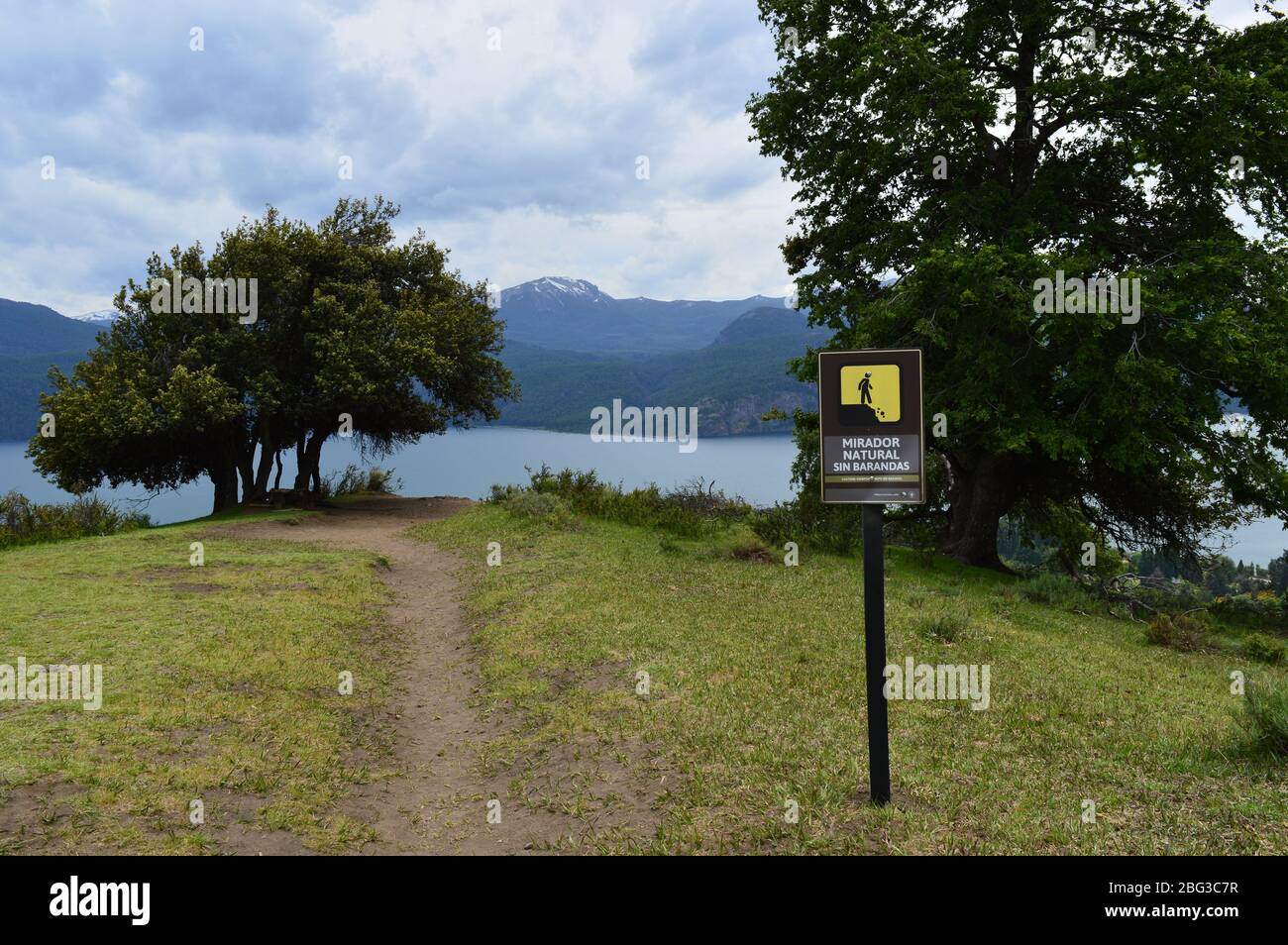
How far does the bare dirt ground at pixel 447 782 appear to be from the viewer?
5863mm

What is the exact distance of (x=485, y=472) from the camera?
46531mm

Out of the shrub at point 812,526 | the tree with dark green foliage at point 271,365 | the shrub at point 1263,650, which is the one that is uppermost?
the tree with dark green foliage at point 271,365

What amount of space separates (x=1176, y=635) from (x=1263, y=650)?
4.38 ft

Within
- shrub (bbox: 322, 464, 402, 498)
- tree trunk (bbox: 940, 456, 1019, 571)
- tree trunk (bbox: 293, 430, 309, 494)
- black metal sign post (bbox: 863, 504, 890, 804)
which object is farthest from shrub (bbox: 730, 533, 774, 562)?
shrub (bbox: 322, 464, 402, 498)

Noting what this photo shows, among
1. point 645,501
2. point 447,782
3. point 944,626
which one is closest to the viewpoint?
point 447,782

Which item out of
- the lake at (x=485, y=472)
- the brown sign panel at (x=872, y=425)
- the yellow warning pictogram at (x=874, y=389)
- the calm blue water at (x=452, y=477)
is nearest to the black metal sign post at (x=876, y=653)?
the brown sign panel at (x=872, y=425)

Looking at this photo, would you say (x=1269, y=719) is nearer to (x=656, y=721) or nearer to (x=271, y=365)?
(x=656, y=721)

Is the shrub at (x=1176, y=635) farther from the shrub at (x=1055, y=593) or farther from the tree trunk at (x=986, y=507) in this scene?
the tree trunk at (x=986, y=507)

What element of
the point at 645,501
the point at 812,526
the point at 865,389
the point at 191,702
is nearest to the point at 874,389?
the point at 865,389

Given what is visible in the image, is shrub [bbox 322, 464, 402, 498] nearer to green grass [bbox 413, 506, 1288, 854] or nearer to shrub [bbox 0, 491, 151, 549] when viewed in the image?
shrub [bbox 0, 491, 151, 549]

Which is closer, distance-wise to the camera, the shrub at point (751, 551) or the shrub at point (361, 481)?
the shrub at point (751, 551)

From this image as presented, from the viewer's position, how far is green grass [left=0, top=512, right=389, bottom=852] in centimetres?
595

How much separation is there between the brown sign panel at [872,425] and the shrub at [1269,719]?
4.00 meters

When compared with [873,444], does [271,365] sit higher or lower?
higher
